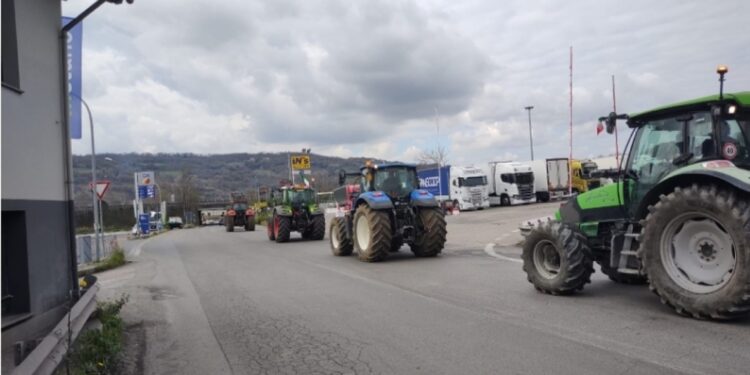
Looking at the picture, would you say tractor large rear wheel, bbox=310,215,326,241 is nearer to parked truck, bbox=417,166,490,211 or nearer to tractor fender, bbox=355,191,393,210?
tractor fender, bbox=355,191,393,210

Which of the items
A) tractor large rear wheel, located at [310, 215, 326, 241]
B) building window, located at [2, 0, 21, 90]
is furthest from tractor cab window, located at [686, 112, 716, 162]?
tractor large rear wheel, located at [310, 215, 326, 241]

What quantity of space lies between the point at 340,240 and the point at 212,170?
381ft

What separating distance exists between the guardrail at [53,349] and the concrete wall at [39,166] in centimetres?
58

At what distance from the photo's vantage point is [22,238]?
6.05m

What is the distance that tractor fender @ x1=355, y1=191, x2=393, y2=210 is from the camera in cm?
1352

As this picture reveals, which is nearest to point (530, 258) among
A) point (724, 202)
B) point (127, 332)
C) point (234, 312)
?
point (724, 202)

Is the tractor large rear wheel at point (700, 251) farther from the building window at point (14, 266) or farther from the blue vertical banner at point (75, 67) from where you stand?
the blue vertical banner at point (75, 67)

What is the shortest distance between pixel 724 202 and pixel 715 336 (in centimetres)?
135

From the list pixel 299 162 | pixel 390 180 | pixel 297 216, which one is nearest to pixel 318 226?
pixel 297 216

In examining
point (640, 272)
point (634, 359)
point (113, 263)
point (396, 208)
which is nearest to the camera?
point (634, 359)

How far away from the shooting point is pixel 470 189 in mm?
37719

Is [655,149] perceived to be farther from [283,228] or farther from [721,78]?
[283,228]

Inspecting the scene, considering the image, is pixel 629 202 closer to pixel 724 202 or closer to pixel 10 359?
pixel 724 202

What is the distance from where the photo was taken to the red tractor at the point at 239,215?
39312 mm
